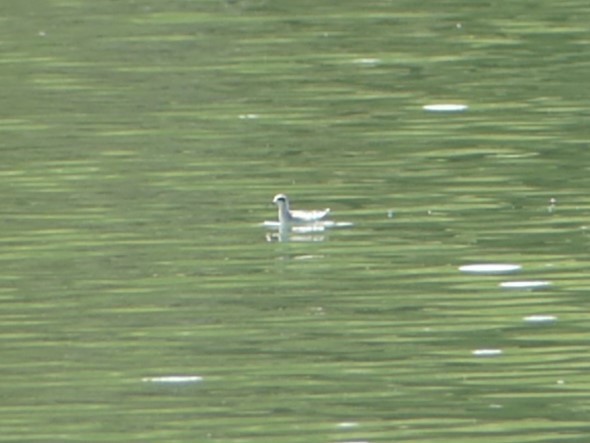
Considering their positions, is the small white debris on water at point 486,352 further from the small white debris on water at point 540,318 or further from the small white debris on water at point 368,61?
the small white debris on water at point 368,61

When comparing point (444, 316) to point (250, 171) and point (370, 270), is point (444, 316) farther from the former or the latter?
point (250, 171)

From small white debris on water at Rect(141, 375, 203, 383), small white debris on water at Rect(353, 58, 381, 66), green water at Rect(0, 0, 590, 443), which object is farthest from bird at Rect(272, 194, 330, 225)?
small white debris on water at Rect(353, 58, 381, 66)

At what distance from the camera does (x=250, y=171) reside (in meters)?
20.8

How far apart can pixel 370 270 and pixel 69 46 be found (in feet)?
42.1

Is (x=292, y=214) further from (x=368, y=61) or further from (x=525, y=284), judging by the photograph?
(x=368, y=61)

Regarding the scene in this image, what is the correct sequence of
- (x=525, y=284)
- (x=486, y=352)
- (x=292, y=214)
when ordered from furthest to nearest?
(x=292, y=214) < (x=525, y=284) < (x=486, y=352)

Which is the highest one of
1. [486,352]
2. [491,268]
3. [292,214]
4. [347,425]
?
[292,214]

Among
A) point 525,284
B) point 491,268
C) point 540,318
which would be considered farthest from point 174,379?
point 491,268

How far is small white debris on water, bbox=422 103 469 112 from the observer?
23.8m

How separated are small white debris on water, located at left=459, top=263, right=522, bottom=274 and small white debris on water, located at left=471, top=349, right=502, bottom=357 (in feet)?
7.23

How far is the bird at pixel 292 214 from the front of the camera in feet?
60.2

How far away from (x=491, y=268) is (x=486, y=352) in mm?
2377

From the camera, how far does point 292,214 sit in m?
18.4

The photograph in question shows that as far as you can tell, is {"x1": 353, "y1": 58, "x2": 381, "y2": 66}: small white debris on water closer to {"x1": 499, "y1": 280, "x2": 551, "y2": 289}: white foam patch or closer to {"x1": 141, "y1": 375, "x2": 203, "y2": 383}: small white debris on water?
{"x1": 499, "y1": 280, "x2": 551, "y2": 289}: white foam patch
